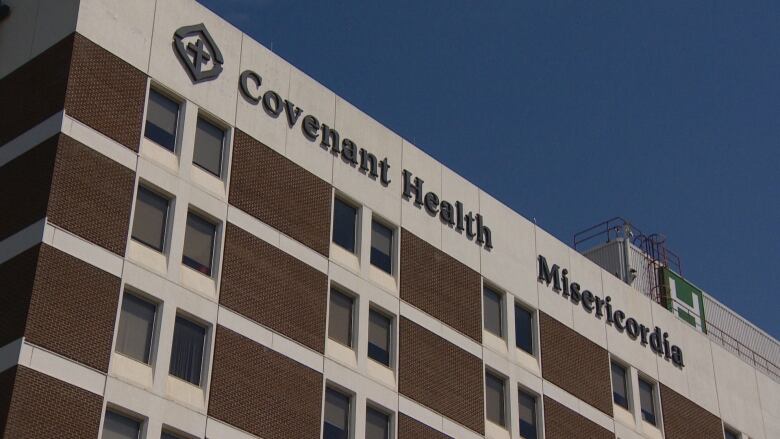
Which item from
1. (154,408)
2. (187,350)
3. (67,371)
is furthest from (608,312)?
(67,371)

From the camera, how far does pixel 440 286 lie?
174ft

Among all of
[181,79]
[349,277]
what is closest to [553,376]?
[349,277]

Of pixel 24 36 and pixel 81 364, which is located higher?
pixel 24 36

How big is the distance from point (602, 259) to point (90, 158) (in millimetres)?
34153

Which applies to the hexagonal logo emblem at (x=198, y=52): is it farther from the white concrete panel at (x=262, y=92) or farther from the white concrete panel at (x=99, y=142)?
the white concrete panel at (x=99, y=142)

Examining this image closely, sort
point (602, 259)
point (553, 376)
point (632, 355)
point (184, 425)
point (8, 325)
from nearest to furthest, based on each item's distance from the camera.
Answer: point (8, 325) < point (184, 425) < point (553, 376) < point (632, 355) < point (602, 259)

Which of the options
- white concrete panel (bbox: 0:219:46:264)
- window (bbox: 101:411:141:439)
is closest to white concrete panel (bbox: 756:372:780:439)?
window (bbox: 101:411:141:439)

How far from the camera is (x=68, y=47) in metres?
43.7

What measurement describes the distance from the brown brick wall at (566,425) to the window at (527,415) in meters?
0.46

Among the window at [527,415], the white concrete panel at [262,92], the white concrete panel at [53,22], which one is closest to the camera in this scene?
the white concrete panel at [53,22]

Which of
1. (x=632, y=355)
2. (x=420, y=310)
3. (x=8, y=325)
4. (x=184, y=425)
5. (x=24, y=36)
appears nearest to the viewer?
(x=8, y=325)

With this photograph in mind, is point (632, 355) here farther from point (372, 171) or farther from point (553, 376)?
point (372, 171)

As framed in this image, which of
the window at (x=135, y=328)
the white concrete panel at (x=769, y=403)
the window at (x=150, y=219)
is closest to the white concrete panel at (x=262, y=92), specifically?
the window at (x=150, y=219)

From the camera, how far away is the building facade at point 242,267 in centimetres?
4088
